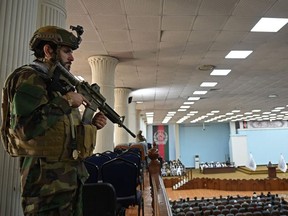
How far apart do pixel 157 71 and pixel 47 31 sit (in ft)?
19.5

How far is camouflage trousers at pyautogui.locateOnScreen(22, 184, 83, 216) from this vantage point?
1.19m

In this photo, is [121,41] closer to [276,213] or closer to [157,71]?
[157,71]

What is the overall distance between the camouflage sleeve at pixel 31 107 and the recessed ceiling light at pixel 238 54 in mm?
5369

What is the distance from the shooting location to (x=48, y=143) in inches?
46.4

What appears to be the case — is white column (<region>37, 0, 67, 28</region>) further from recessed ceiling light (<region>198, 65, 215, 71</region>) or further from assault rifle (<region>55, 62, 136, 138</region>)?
recessed ceiling light (<region>198, 65, 215, 71</region>)

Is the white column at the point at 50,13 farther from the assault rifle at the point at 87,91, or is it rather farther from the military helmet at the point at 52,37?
the assault rifle at the point at 87,91

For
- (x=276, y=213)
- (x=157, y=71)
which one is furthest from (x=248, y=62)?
(x=276, y=213)

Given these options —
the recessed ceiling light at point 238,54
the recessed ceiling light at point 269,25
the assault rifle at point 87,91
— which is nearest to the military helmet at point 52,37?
the assault rifle at point 87,91

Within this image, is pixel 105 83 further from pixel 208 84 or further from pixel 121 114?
pixel 208 84

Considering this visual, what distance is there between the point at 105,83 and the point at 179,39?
2023 mm

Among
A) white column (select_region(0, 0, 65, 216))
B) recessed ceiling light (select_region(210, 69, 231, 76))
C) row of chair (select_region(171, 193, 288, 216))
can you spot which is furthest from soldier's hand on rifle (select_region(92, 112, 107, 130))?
row of chair (select_region(171, 193, 288, 216))

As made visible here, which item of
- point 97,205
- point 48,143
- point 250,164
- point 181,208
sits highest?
point 48,143

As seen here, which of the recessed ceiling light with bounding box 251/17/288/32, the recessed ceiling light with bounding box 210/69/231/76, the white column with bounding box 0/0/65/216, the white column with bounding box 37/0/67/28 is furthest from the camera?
the recessed ceiling light with bounding box 210/69/231/76

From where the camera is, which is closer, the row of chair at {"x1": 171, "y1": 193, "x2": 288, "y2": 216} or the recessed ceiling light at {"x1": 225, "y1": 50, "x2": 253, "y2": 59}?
the recessed ceiling light at {"x1": 225, "y1": 50, "x2": 253, "y2": 59}
